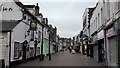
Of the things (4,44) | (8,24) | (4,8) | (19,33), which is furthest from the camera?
(19,33)

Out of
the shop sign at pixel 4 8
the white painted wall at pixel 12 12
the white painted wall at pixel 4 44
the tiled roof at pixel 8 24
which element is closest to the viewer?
the white painted wall at pixel 4 44

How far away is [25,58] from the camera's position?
Answer: 32.0m

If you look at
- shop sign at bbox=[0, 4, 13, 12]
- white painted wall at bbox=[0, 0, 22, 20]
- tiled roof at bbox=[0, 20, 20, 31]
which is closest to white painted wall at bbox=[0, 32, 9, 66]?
tiled roof at bbox=[0, 20, 20, 31]

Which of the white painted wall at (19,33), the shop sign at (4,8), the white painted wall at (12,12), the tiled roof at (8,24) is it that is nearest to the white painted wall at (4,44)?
the tiled roof at (8,24)

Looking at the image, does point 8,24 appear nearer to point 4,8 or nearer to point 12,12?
point 4,8

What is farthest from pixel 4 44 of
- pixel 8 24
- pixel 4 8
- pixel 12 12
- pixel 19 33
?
pixel 12 12

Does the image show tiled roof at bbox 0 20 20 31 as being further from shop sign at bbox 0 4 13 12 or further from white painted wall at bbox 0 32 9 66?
shop sign at bbox 0 4 13 12

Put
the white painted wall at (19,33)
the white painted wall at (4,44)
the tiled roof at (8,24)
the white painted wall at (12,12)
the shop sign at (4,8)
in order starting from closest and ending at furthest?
the white painted wall at (4,44) < the tiled roof at (8,24) < the white painted wall at (19,33) < the shop sign at (4,8) < the white painted wall at (12,12)

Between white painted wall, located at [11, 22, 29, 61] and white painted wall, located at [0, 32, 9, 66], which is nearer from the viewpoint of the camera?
white painted wall, located at [0, 32, 9, 66]

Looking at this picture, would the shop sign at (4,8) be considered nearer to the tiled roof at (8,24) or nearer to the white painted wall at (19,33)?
the tiled roof at (8,24)

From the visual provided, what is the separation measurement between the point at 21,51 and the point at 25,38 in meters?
2.01

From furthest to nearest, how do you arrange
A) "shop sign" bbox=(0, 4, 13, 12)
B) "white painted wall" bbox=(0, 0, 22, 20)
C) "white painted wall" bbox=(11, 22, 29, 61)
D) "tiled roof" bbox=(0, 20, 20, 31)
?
1. "white painted wall" bbox=(0, 0, 22, 20)
2. "shop sign" bbox=(0, 4, 13, 12)
3. "white painted wall" bbox=(11, 22, 29, 61)
4. "tiled roof" bbox=(0, 20, 20, 31)

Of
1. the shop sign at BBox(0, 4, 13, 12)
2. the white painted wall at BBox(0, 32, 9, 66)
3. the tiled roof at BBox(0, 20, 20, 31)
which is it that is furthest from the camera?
the shop sign at BBox(0, 4, 13, 12)

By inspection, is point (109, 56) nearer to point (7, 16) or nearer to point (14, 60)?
point (14, 60)
